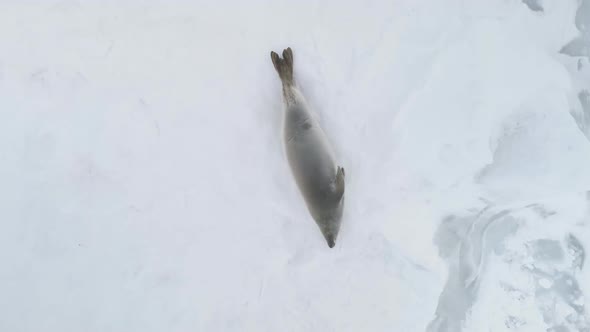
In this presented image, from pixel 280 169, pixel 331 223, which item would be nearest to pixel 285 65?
pixel 280 169

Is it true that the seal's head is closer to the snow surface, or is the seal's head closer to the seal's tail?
the snow surface

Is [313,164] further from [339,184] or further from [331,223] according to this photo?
[331,223]

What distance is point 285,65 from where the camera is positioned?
2730 mm

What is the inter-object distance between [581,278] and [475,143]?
130 cm

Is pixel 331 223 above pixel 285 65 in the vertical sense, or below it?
below

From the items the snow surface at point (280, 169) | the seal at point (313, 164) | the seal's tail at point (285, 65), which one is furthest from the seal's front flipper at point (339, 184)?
the seal's tail at point (285, 65)

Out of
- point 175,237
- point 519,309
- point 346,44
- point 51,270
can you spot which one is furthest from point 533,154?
point 51,270

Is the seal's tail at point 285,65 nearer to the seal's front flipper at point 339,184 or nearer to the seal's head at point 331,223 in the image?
the seal's front flipper at point 339,184

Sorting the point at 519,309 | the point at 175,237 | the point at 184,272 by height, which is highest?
the point at 175,237

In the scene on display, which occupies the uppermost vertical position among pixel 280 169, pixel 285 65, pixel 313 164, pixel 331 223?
pixel 285 65

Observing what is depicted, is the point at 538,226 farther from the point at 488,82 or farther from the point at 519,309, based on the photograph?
the point at 488,82

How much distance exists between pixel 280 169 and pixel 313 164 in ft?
1.32

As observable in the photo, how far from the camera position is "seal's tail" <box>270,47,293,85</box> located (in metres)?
2.71

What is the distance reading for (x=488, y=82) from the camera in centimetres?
286
